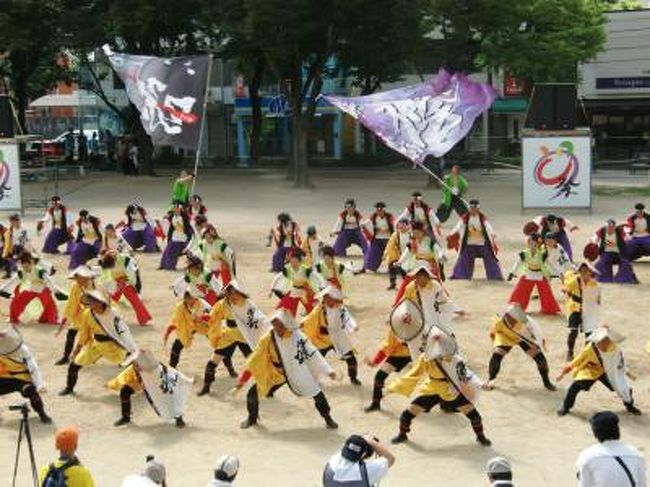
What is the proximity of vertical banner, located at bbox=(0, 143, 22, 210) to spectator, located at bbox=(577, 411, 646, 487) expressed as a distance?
2705 cm

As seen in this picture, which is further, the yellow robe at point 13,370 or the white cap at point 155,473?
the yellow robe at point 13,370

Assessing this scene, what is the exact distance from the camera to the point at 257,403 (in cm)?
1168

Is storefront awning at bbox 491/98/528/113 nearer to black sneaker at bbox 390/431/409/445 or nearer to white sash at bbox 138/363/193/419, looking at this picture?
white sash at bbox 138/363/193/419

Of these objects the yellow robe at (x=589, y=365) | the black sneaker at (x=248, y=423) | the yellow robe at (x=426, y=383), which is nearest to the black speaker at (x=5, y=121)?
the black sneaker at (x=248, y=423)

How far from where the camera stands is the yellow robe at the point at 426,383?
1070 cm

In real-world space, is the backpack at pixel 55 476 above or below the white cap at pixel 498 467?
below

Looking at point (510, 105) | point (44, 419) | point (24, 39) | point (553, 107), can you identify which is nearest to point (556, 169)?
point (553, 107)

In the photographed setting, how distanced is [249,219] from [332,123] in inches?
1114

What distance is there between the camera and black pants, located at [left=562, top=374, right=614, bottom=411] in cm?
1153

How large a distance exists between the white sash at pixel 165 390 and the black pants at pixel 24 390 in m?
1.32

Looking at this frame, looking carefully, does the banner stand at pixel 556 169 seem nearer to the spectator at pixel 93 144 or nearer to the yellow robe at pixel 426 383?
the yellow robe at pixel 426 383

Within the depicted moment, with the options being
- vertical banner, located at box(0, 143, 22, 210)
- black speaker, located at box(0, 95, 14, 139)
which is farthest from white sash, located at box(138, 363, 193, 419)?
black speaker, located at box(0, 95, 14, 139)

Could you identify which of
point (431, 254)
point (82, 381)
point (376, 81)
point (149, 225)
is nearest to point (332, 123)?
point (376, 81)

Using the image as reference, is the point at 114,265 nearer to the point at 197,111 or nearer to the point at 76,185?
the point at 197,111
